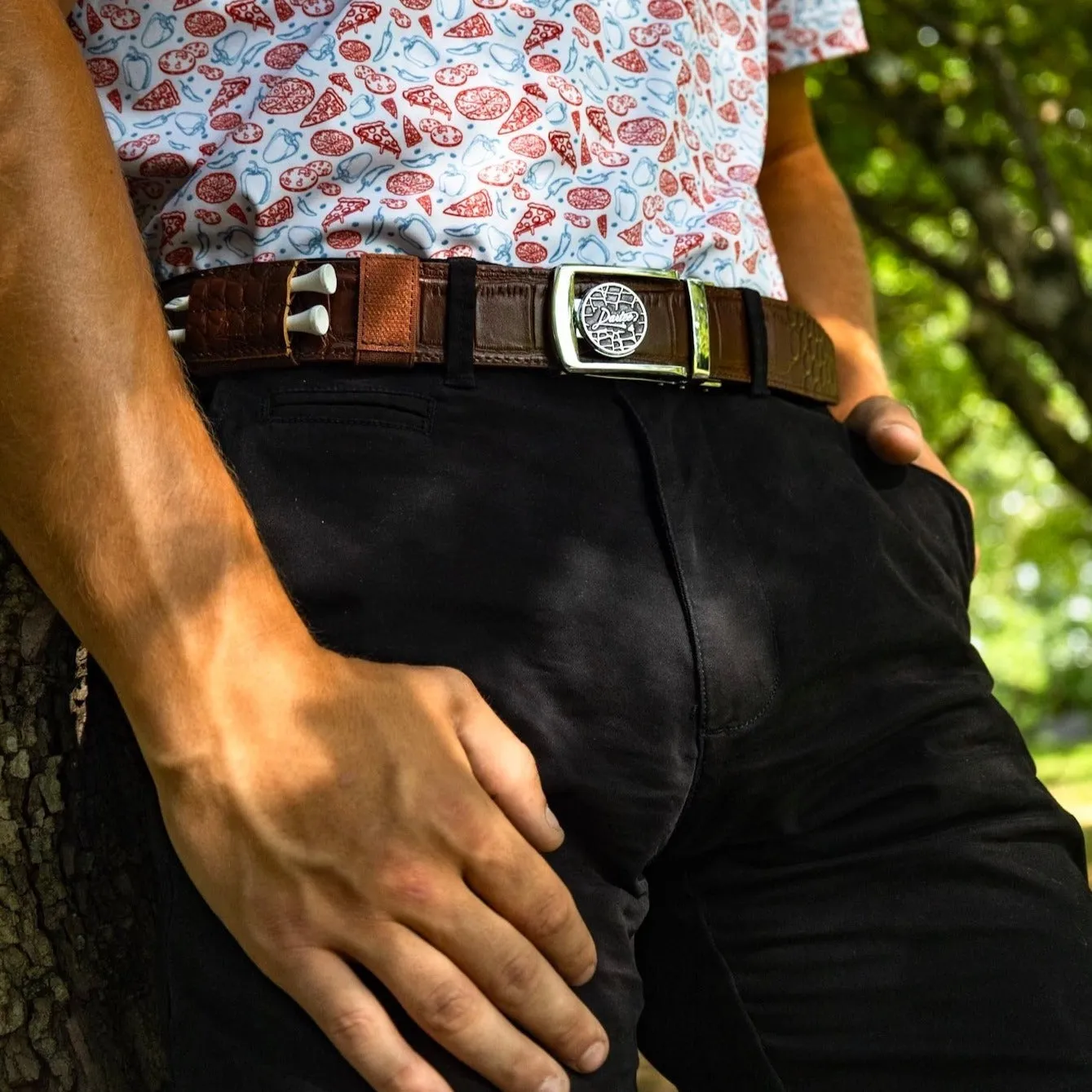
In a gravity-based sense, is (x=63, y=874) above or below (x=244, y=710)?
below

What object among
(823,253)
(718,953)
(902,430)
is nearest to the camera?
(718,953)

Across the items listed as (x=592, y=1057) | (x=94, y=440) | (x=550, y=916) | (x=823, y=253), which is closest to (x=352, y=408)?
(x=94, y=440)

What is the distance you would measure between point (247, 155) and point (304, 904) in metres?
0.70

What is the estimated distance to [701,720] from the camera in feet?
3.88

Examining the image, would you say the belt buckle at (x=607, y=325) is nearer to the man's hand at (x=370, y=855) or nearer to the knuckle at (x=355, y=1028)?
the man's hand at (x=370, y=855)

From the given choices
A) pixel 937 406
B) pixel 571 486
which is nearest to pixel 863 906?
pixel 571 486

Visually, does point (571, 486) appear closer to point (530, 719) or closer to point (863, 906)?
point (530, 719)

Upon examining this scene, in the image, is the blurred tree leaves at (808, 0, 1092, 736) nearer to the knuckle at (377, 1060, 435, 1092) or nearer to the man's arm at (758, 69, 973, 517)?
the man's arm at (758, 69, 973, 517)

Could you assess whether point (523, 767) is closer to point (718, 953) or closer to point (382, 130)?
point (718, 953)

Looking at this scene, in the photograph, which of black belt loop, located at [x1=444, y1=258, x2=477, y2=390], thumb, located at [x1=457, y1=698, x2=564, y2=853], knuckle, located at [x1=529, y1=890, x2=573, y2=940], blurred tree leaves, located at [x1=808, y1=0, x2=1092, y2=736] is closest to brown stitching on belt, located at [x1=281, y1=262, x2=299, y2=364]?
black belt loop, located at [x1=444, y1=258, x2=477, y2=390]

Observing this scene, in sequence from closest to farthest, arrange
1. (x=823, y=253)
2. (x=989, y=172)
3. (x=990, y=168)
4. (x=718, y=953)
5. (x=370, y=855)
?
1. (x=370, y=855)
2. (x=718, y=953)
3. (x=823, y=253)
4. (x=989, y=172)
5. (x=990, y=168)

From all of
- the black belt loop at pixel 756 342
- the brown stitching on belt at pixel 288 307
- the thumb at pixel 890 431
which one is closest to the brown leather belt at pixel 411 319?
the brown stitching on belt at pixel 288 307

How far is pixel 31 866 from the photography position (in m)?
1.41

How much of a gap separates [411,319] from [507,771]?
43 centimetres
